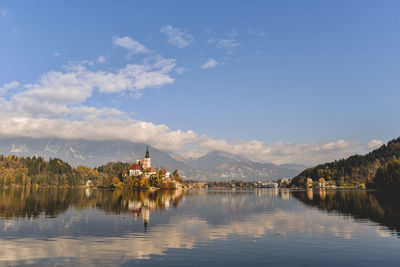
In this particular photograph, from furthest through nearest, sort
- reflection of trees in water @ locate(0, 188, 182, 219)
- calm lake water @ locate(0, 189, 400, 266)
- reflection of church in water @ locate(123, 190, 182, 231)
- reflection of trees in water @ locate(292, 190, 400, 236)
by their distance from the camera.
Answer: reflection of trees in water @ locate(0, 188, 182, 219)
reflection of church in water @ locate(123, 190, 182, 231)
reflection of trees in water @ locate(292, 190, 400, 236)
calm lake water @ locate(0, 189, 400, 266)

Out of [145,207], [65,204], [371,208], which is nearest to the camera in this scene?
[371,208]

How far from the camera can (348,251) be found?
2889 cm

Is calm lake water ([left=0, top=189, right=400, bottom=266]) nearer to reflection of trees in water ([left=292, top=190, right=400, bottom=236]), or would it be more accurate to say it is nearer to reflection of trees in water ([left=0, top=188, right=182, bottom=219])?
reflection of trees in water ([left=292, top=190, right=400, bottom=236])

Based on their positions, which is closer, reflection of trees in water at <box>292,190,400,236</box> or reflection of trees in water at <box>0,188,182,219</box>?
reflection of trees in water at <box>292,190,400,236</box>

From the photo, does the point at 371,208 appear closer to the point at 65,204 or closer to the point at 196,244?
the point at 196,244

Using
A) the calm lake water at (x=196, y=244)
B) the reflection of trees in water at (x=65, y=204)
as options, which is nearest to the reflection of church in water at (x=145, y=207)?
the reflection of trees in water at (x=65, y=204)

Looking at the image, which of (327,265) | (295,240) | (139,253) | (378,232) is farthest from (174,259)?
(378,232)

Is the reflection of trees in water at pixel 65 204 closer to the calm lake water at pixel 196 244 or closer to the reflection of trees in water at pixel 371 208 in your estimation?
the calm lake water at pixel 196 244

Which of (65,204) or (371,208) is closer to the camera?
(371,208)

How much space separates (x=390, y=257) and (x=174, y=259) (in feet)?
62.3

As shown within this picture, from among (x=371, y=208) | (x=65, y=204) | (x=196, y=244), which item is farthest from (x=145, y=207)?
(x=371, y=208)

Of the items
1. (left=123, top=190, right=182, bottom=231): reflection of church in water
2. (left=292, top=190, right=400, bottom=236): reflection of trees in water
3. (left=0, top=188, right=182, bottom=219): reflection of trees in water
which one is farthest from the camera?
(left=0, top=188, right=182, bottom=219): reflection of trees in water

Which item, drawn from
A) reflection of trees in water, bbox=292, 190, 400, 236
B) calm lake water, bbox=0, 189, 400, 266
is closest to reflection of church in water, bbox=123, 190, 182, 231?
calm lake water, bbox=0, 189, 400, 266

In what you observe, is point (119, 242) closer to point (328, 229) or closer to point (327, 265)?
point (327, 265)
